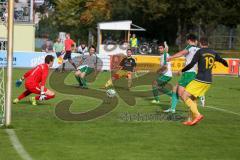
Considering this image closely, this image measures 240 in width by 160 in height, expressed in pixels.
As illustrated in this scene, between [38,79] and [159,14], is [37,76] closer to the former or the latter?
[38,79]

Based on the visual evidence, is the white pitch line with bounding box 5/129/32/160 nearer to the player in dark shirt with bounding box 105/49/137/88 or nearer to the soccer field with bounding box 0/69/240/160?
the soccer field with bounding box 0/69/240/160

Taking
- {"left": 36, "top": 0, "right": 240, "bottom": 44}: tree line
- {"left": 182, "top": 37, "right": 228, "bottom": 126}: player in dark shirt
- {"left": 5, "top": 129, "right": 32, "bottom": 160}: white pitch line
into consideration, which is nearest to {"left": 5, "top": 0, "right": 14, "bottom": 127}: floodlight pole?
{"left": 5, "top": 129, "right": 32, "bottom": 160}: white pitch line

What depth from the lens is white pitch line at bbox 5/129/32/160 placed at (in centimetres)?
971

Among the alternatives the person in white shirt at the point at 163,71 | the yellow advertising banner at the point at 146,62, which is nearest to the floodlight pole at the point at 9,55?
the person in white shirt at the point at 163,71

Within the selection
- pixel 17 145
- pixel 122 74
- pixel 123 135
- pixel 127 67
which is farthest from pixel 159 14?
pixel 17 145

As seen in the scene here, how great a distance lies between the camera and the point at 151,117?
15.3 m

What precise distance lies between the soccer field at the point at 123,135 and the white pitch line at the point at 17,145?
8 cm

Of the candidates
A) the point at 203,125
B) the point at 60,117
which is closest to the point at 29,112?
the point at 60,117

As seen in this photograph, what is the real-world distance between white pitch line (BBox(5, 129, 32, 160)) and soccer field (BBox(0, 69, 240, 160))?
8cm

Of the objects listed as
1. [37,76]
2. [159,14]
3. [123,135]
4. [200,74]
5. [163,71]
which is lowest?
[123,135]

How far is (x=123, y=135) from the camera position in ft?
39.9

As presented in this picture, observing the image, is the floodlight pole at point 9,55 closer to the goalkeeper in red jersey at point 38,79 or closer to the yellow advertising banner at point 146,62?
the goalkeeper in red jersey at point 38,79

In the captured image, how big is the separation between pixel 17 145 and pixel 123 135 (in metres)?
2.36

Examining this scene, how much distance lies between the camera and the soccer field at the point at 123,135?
10.2 metres
